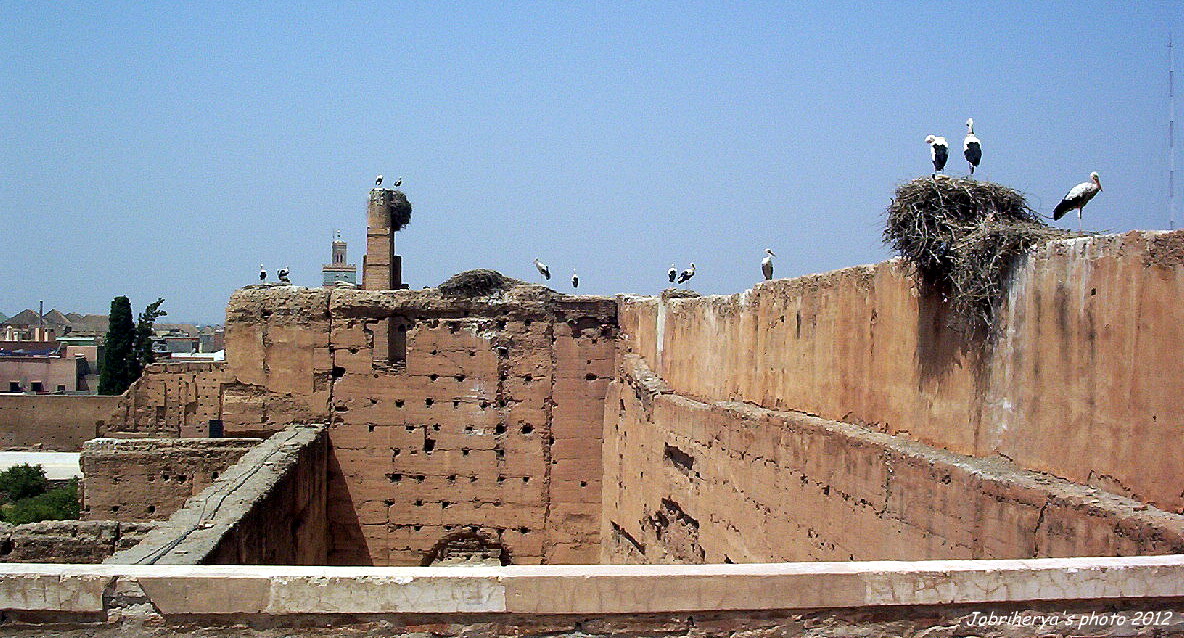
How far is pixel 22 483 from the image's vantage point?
29125 millimetres

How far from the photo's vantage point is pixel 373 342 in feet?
42.8

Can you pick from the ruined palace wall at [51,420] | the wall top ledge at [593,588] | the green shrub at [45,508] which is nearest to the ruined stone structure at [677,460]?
the wall top ledge at [593,588]

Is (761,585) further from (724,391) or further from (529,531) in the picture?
(529,531)

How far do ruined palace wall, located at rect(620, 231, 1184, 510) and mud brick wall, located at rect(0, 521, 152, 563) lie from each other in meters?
6.23

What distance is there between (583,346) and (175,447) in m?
5.12

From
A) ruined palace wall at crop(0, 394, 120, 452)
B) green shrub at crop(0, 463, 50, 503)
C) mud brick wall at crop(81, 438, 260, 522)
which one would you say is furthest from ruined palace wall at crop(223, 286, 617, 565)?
ruined palace wall at crop(0, 394, 120, 452)

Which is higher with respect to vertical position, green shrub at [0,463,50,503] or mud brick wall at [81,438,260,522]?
mud brick wall at [81,438,260,522]

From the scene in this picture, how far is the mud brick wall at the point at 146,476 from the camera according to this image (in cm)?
1211

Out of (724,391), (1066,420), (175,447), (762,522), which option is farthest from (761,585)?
(175,447)

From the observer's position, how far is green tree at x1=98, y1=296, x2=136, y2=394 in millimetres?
44812

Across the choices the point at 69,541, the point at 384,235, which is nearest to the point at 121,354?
the point at 384,235

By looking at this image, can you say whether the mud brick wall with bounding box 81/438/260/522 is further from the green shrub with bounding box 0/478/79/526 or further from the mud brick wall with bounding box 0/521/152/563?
the green shrub with bounding box 0/478/79/526

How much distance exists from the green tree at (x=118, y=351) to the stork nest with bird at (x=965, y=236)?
1770 inches

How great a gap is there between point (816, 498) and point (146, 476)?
Answer: 8682 millimetres
